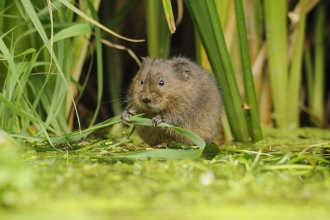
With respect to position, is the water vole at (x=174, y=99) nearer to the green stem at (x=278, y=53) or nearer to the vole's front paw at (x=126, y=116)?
the vole's front paw at (x=126, y=116)

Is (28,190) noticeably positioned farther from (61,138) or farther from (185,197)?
(61,138)

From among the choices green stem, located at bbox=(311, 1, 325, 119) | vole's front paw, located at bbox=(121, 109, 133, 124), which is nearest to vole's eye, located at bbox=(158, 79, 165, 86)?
vole's front paw, located at bbox=(121, 109, 133, 124)

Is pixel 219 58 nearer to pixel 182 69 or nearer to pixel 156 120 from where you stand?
pixel 182 69

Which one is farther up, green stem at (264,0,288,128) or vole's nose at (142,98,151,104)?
green stem at (264,0,288,128)

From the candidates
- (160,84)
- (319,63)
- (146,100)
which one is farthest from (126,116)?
(319,63)

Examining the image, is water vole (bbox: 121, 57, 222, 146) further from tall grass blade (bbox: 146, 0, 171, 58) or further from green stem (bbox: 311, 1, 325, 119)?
green stem (bbox: 311, 1, 325, 119)

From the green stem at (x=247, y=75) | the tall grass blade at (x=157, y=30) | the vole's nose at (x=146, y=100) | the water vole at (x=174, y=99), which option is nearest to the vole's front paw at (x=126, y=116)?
the water vole at (x=174, y=99)

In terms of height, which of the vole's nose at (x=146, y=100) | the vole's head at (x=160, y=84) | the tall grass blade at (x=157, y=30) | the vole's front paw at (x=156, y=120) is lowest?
the vole's front paw at (x=156, y=120)

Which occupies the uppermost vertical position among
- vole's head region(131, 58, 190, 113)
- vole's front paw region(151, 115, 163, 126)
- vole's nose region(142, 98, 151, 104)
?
vole's head region(131, 58, 190, 113)
